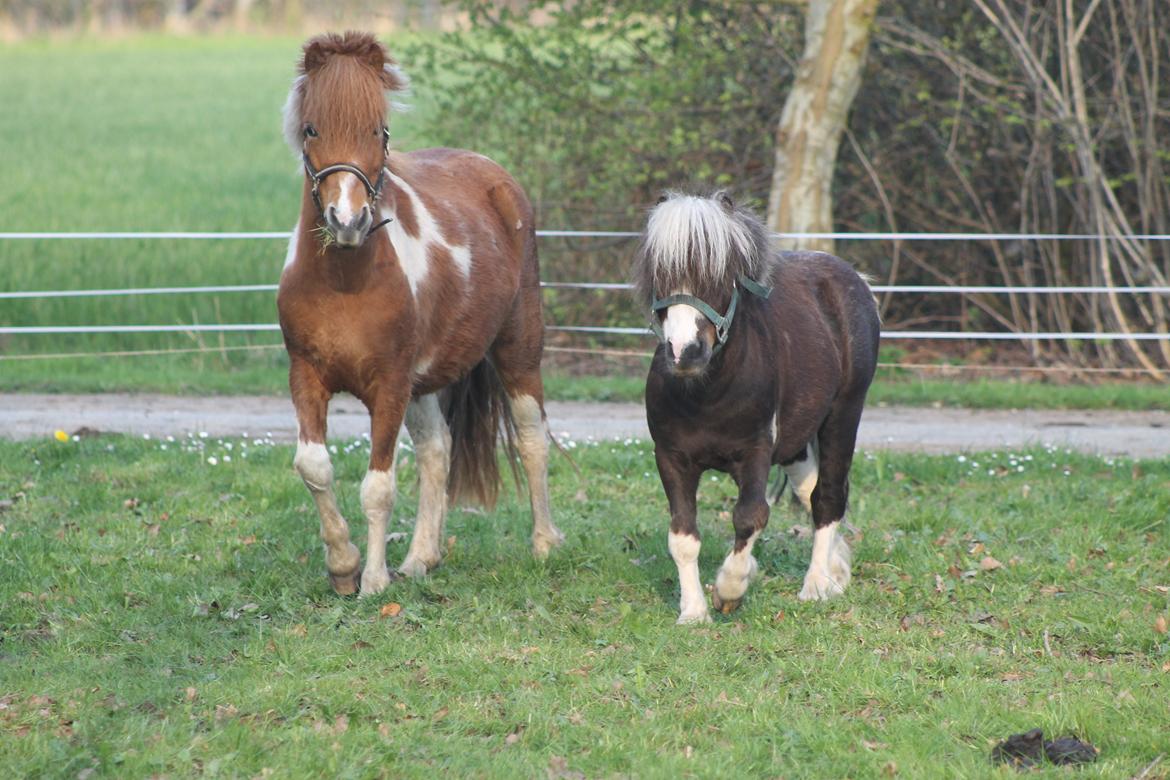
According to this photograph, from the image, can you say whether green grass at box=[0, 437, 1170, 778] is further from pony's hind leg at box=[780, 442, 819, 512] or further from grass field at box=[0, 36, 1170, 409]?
grass field at box=[0, 36, 1170, 409]

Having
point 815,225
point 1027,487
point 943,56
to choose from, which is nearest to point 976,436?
point 1027,487

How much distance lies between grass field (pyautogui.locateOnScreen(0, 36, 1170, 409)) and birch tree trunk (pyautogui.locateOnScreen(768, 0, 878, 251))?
178cm

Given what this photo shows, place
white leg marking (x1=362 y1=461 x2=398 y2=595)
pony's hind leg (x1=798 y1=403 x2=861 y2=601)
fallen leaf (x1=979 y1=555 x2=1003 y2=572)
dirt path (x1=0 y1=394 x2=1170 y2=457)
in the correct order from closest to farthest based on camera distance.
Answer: white leg marking (x1=362 y1=461 x2=398 y2=595) < pony's hind leg (x1=798 y1=403 x2=861 y2=601) < fallen leaf (x1=979 y1=555 x2=1003 y2=572) < dirt path (x1=0 y1=394 x2=1170 y2=457)

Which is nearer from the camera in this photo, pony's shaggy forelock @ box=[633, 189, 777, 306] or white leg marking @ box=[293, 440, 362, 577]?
pony's shaggy forelock @ box=[633, 189, 777, 306]

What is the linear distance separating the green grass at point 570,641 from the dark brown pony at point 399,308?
0.40 meters

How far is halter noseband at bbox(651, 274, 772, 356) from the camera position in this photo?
563 centimetres

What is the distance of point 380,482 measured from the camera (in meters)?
6.50

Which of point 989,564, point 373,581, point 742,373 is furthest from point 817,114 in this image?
point 373,581

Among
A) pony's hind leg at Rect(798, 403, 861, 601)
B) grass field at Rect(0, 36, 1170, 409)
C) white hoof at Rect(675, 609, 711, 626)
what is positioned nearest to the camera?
white hoof at Rect(675, 609, 711, 626)

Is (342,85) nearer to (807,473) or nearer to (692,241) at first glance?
(692,241)

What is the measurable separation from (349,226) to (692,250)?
139 cm

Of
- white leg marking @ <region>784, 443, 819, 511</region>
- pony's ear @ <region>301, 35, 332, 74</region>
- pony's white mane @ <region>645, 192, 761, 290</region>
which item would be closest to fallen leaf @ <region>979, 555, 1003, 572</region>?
white leg marking @ <region>784, 443, 819, 511</region>

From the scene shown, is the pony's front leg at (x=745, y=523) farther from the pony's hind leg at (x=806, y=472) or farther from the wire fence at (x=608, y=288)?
the wire fence at (x=608, y=288)

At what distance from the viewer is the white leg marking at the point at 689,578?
607 centimetres
